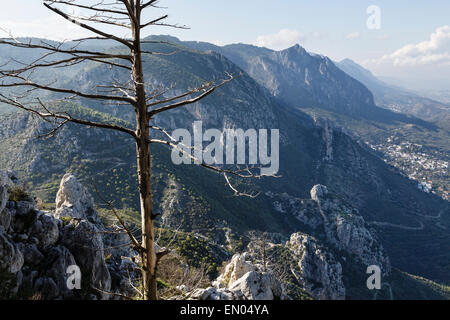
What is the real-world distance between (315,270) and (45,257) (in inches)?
1939

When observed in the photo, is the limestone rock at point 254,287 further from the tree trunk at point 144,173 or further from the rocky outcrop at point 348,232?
the rocky outcrop at point 348,232

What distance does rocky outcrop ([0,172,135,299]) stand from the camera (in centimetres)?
1085

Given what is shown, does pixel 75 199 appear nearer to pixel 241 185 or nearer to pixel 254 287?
pixel 254 287

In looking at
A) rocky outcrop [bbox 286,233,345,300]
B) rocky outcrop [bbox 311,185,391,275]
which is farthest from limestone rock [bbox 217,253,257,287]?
rocky outcrop [bbox 311,185,391,275]

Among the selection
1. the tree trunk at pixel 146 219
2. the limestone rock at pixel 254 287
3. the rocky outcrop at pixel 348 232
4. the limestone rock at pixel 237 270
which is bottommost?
the rocky outcrop at pixel 348 232

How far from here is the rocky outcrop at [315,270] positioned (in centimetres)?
4934

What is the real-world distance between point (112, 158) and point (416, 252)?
10996 cm

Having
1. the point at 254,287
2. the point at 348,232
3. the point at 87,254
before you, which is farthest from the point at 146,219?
the point at 348,232

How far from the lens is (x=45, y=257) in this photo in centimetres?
1251

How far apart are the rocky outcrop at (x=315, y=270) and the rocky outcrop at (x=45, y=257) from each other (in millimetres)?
42454

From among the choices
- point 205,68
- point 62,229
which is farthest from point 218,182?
point 205,68

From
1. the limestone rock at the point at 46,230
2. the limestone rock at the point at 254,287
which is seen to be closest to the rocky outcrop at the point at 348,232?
the limestone rock at the point at 254,287

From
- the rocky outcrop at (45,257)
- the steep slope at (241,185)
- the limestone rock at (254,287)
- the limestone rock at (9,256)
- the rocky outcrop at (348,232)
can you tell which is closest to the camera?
the limestone rock at (9,256)

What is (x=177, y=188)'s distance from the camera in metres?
62.3
